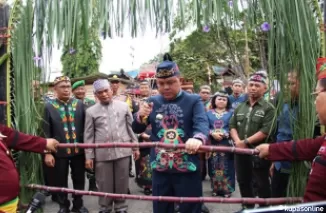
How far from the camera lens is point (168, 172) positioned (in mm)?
2676

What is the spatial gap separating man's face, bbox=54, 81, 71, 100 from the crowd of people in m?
0.01

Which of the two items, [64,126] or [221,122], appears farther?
[221,122]

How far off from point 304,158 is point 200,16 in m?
1.01

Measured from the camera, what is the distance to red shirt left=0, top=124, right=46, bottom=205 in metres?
2.27

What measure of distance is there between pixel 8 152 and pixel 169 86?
1.16 m

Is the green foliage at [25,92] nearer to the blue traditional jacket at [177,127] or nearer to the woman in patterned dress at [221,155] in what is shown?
the blue traditional jacket at [177,127]

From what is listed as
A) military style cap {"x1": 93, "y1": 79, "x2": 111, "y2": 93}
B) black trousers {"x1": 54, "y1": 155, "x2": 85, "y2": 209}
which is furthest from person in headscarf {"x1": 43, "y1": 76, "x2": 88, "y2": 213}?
military style cap {"x1": 93, "y1": 79, "x2": 111, "y2": 93}

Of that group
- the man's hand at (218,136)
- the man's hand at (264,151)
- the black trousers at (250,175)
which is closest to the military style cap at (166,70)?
the man's hand at (264,151)

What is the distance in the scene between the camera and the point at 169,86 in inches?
105

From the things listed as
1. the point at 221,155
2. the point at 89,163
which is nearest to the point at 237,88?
the point at 221,155

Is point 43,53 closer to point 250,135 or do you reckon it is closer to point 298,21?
point 298,21

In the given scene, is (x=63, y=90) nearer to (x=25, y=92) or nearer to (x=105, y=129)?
(x=105, y=129)

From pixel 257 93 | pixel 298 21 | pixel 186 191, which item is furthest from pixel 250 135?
pixel 298 21

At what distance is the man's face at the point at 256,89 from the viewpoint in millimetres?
3625
